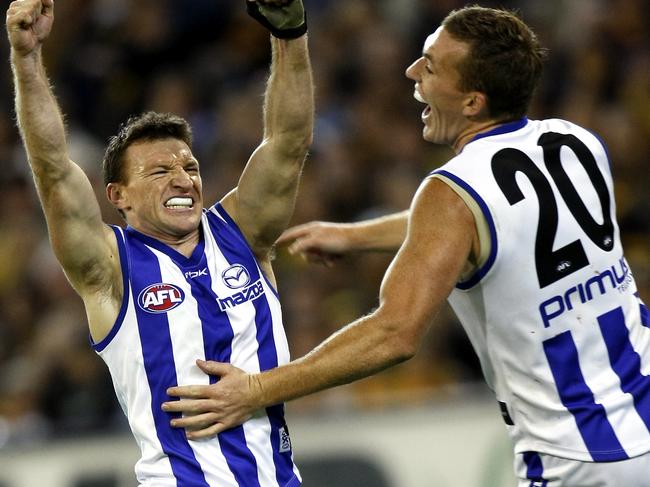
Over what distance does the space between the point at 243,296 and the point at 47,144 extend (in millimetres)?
928

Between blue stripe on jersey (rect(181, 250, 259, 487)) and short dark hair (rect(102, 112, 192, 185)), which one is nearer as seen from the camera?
blue stripe on jersey (rect(181, 250, 259, 487))

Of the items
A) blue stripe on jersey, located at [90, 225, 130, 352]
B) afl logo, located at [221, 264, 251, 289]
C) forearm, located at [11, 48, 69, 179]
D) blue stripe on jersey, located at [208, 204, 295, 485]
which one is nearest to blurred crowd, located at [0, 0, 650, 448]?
blue stripe on jersey, located at [208, 204, 295, 485]

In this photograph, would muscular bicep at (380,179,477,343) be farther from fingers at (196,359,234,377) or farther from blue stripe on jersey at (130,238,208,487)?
blue stripe on jersey at (130,238,208,487)

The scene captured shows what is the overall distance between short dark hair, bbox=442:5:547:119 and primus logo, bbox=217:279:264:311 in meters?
1.08

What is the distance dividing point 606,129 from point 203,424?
17.4ft

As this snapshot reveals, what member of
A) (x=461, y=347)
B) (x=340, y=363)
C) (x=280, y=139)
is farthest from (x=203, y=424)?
(x=461, y=347)

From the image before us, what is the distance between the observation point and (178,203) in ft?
15.0

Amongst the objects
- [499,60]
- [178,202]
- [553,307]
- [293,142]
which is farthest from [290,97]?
[553,307]

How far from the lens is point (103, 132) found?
35.6 feet

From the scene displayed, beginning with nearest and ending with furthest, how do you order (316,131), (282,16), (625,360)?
1. (625,360)
2. (282,16)
3. (316,131)

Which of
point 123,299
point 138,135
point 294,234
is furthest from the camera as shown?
point 294,234

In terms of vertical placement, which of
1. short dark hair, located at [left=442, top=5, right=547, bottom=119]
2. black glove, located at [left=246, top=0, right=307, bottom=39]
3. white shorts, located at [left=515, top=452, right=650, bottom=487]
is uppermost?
black glove, located at [left=246, top=0, right=307, bottom=39]

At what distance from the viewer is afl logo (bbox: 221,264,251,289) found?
458 centimetres

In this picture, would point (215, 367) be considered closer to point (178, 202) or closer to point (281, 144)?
point (178, 202)
